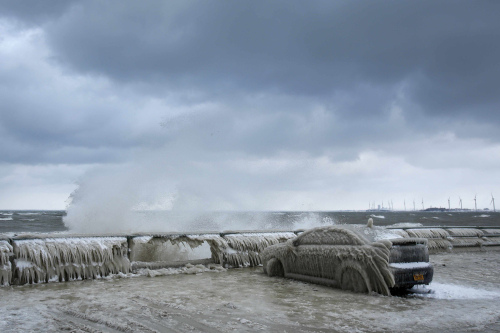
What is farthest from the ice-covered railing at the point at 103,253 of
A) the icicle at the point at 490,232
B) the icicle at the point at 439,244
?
the icicle at the point at 490,232

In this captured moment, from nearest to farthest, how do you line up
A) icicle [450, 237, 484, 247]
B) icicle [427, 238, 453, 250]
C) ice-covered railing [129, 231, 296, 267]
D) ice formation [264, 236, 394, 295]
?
ice formation [264, 236, 394, 295] < ice-covered railing [129, 231, 296, 267] < icicle [427, 238, 453, 250] < icicle [450, 237, 484, 247]

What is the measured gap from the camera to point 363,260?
8023mm

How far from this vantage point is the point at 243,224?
109ft

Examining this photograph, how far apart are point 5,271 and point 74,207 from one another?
13.3 meters

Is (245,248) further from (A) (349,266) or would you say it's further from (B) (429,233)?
(B) (429,233)

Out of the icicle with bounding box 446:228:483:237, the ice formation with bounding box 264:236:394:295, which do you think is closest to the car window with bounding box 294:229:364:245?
the ice formation with bounding box 264:236:394:295

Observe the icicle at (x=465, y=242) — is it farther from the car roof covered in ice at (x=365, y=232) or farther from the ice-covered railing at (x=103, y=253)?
the car roof covered in ice at (x=365, y=232)

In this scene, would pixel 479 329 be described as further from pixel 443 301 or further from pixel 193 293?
pixel 193 293

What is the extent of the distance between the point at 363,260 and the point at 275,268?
328 cm

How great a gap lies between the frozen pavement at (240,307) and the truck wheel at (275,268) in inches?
17.8

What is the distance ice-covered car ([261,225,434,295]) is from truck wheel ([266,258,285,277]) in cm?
92

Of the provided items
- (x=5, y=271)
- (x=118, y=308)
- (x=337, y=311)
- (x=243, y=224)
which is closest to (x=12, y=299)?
(x=5, y=271)

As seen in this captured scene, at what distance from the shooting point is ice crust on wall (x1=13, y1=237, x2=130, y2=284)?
968 centimetres

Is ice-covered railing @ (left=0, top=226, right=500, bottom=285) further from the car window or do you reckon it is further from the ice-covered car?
the ice-covered car
